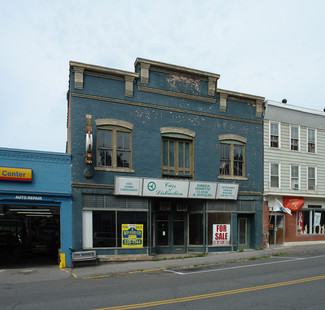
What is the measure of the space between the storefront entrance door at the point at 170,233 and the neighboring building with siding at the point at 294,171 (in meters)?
5.65


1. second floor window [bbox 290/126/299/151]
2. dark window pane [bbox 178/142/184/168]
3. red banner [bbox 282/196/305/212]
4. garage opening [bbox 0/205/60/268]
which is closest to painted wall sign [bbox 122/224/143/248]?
dark window pane [bbox 178/142/184/168]

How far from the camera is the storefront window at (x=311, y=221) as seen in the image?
23616mm

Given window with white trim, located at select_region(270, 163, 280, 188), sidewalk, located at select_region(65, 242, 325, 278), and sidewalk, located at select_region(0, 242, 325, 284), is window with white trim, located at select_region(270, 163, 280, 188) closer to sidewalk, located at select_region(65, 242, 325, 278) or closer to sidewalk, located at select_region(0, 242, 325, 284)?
sidewalk, located at select_region(65, 242, 325, 278)

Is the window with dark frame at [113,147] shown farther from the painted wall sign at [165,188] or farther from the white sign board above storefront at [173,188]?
the painted wall sign at [165,188]

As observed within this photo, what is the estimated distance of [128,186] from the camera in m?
17.5

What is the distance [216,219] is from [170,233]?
2843mm

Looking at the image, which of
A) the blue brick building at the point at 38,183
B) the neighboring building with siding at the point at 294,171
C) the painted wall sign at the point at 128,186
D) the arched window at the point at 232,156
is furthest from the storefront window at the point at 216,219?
the blue brick building at the point at 38,183

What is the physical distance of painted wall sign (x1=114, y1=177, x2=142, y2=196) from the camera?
17.3m

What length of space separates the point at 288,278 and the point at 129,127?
1048cm

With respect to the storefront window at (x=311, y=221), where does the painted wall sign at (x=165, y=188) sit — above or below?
above

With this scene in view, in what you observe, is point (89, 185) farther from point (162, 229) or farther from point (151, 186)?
point (162, 229)

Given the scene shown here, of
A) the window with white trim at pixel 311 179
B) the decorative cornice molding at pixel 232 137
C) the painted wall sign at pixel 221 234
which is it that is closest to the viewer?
the painted wall sign at pixel 221 234

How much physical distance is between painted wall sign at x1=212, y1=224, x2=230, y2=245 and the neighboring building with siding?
3.01 m

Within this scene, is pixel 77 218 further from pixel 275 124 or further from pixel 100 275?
pixel 275 124
